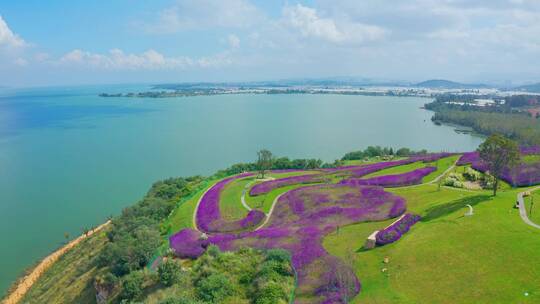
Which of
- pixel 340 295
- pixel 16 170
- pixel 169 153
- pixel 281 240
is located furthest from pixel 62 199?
pixel 340 295

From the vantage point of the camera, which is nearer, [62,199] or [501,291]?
[501,291]

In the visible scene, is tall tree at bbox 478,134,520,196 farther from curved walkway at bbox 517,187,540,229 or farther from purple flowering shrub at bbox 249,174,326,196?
purple flowering shrub at bbox 249,174,326,196

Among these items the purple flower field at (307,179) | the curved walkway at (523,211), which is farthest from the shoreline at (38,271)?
the curved walkway at (523,211)

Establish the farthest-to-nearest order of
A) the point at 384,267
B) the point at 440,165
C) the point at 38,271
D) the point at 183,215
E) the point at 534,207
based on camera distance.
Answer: the point at 440,165 < the point at 38,271 < the point at 183,215 < the point at 534,207 < the point at 384,267

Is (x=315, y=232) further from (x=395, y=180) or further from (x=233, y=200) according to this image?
(x=395, y=180)

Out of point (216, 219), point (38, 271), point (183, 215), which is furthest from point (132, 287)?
point (38, 271)

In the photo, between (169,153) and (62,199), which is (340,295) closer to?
(62,199)

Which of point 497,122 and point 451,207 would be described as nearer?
point 451,207
